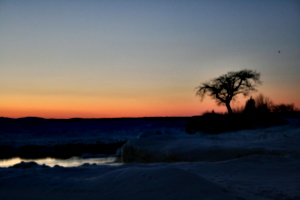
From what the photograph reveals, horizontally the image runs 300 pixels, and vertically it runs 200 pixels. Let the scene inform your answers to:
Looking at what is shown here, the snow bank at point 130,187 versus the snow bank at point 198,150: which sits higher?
the snow bank at point 130,187

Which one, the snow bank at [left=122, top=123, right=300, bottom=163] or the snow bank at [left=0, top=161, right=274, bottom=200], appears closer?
the snow bank at [left=0, top=161, right=274, bottom=200]

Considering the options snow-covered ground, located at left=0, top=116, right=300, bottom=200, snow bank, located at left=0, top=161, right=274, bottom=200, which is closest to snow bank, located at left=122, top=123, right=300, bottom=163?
snow-covered ground, located at left=0, top=116, right=300, bottom=200

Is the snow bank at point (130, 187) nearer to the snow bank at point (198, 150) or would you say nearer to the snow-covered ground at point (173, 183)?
the snow-covered ground at point (173, 183)

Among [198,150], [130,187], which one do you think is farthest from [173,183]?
[198,150]

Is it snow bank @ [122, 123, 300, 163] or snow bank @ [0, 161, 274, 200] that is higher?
snow bank @ [0, 161, 274, 200]

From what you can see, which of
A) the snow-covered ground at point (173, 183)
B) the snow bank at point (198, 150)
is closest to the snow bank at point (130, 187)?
the snow-covered ground at point (173, 183)

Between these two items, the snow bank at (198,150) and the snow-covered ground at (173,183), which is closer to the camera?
the snow-covered ground at (173,183)

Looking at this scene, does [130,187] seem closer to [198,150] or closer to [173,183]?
[173,183]

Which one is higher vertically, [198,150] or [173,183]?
[173,183]

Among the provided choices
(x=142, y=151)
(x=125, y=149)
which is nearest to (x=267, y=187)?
(x=142, y=151)

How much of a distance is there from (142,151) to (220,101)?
1074cm

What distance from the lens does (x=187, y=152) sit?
19.5ft

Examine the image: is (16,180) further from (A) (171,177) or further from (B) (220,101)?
(B) (220,101)

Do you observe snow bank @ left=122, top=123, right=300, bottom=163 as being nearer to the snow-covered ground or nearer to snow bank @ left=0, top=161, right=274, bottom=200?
the snow-covered ground
